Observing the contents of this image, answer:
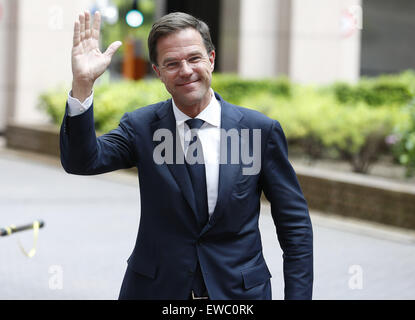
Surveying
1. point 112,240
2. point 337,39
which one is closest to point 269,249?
point 112,240

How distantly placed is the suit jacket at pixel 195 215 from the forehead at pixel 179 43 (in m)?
0.25

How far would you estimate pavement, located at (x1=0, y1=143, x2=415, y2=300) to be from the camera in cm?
666

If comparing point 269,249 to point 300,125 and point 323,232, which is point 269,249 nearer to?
point 323,232

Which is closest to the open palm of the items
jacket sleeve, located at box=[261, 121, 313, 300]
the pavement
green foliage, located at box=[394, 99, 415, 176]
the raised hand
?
the raised hand

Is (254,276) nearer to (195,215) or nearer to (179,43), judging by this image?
(195,215)

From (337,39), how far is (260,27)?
1.77 m

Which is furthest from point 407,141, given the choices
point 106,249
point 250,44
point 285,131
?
point 250,44

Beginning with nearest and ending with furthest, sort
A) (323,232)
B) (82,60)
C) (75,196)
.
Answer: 1. (82,60)
2. (323,232)
3. (75,196)

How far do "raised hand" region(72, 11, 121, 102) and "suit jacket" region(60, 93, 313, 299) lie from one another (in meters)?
0.09

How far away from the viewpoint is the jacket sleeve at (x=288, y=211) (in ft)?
9.12

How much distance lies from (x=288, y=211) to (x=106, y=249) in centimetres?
543

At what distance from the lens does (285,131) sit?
12.0m

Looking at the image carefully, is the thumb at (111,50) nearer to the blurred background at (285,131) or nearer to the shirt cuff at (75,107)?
the shirt cuff at (75,107)
